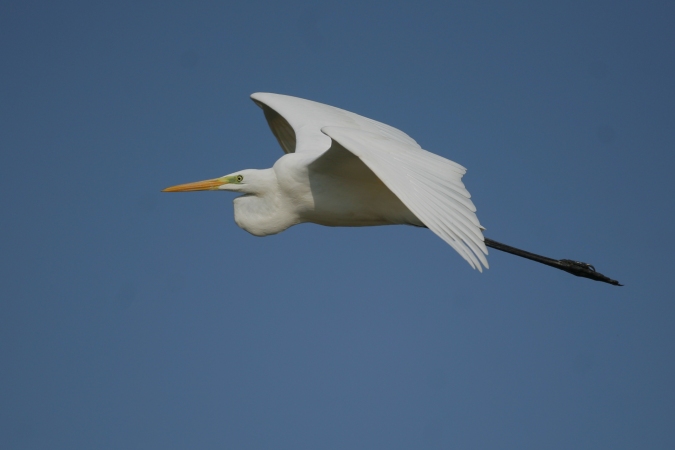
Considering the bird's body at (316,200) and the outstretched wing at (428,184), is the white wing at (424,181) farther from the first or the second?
the bird's body at (316,200)

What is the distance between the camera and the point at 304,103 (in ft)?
36.3

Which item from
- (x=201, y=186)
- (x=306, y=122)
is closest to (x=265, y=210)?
(x=201, y=186)

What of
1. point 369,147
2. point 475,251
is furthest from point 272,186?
point 475,251

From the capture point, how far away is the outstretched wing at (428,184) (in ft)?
21.0

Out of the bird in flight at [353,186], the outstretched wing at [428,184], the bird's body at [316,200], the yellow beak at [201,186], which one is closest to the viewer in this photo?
the outstretched wing at [428,184]

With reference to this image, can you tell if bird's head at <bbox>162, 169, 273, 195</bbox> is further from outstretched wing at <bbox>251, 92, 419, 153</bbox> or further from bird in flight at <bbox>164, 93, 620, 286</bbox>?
outstretched wing at <bbox>251, 92, 419, 153</bbox>

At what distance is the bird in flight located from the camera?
6660 mm

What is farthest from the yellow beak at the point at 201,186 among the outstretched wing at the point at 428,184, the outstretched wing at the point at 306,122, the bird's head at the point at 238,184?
the outstretched wing at the point at 428,184

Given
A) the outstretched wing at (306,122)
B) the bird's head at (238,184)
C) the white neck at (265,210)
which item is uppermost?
the outstretched wing at (306,122)

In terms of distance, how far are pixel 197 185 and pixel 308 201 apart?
1325 millimetres

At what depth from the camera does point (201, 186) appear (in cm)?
940

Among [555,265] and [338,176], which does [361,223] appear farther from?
[555,265]

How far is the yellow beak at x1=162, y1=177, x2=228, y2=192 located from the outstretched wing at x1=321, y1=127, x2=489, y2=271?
189 centimetres

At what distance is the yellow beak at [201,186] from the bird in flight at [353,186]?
0.03 ft
